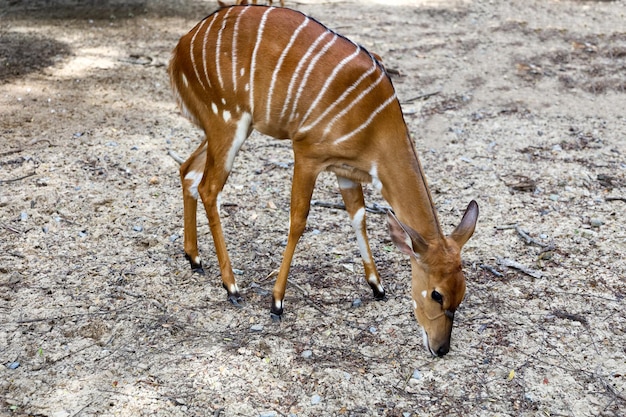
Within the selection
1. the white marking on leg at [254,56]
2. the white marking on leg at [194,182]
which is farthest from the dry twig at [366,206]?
the white marking on leg at [254,56]

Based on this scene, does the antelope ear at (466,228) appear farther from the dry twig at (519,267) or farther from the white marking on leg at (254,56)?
the white marking on leg at (254,56)

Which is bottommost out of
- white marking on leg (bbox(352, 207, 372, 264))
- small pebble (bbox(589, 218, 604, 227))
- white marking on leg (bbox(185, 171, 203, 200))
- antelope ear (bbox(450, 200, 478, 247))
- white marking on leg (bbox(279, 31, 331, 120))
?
small pebble (bbox(589, 218, 604, 227))

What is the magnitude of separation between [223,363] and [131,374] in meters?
0.48

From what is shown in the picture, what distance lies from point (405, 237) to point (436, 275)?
10.2 inches

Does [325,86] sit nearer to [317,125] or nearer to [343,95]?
[343,95]

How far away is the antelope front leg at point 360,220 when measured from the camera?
4277 millimetres

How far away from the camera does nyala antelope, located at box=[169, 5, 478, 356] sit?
373cm

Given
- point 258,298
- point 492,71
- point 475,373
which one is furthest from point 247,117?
point 492,71

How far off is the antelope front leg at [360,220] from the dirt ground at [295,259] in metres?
0.13

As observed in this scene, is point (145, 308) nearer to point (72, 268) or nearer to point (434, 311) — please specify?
point (72, 268)

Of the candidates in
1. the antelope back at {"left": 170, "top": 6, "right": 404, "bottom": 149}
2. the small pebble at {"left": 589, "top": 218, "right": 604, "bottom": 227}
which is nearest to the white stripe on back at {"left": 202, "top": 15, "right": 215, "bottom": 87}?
the antelope back at {"left": 170, "top": 6, "right": 404, "bottom": 149}

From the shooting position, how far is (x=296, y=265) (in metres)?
4.72

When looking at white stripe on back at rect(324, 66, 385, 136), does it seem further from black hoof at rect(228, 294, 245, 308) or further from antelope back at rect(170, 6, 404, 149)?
black hoof at rect(228, 294, 245, 308)

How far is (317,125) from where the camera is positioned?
3.87m
